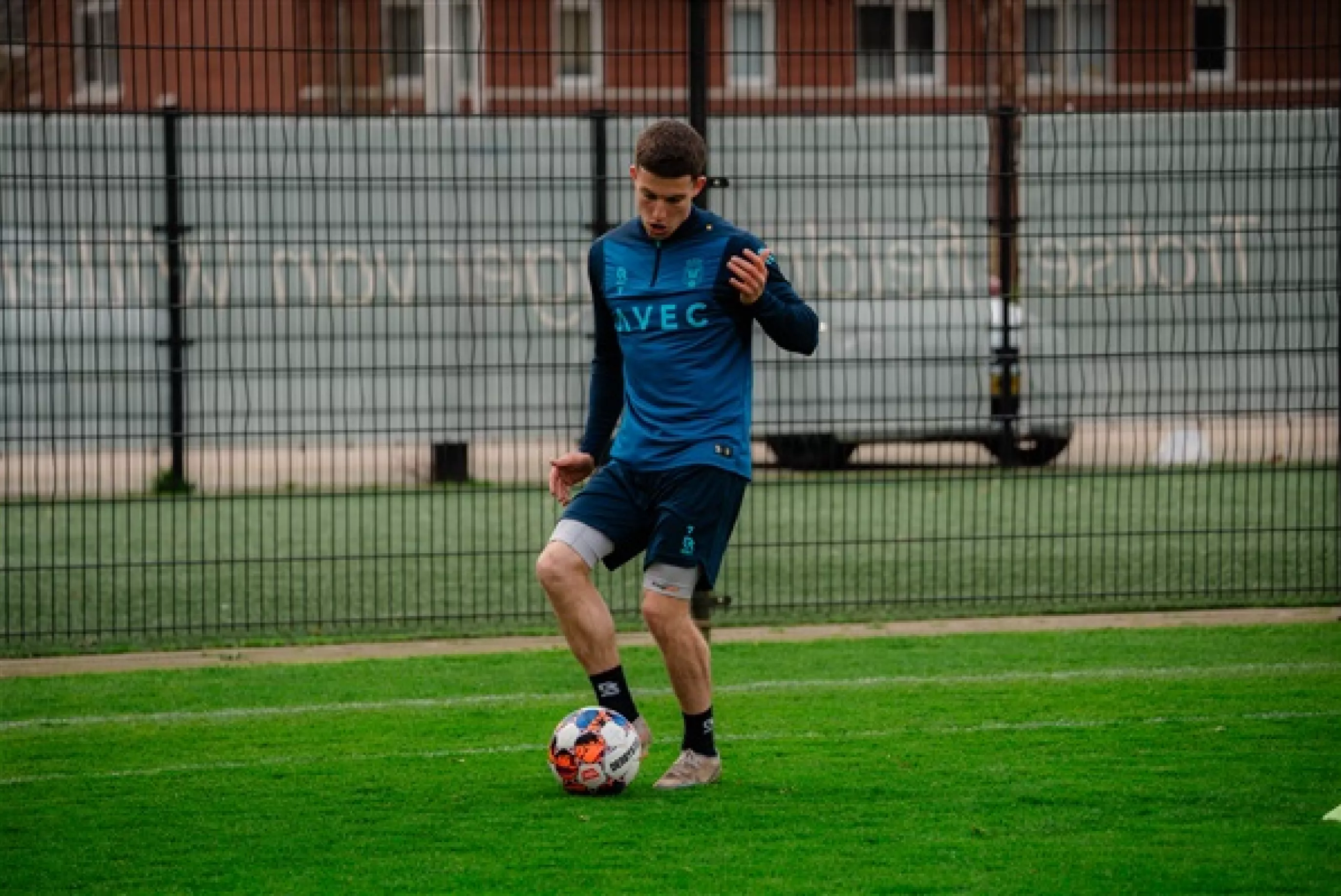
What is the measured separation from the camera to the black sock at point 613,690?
19.6 feet

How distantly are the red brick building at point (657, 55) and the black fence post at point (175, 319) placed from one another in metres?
0.31

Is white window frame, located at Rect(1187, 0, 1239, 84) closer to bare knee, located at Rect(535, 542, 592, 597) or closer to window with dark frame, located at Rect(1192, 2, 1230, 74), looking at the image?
window with dark frame, located at Rect(1192, 2, 1230, 74)

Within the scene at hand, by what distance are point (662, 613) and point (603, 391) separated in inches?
33.9

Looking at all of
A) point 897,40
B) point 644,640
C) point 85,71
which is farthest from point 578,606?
point 897,40

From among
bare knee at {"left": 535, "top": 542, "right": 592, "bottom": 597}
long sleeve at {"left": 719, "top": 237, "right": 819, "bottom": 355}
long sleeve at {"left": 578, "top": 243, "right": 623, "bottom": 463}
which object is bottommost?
bare knee at {"left": 535, "top": 542, "right": 592, "bottom": 597}

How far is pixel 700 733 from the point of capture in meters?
5.98

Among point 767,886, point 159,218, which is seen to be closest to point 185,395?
point 159,218

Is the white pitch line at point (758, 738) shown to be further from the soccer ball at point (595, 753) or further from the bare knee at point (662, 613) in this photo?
the bare knee at point (662, 613)

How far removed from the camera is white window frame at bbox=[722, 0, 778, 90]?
1009 cm

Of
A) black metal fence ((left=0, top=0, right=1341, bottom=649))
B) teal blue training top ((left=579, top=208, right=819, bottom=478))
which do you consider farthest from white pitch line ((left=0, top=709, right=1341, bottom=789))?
black metal fence ((left=0, top=0, right=1341, bottom=649))

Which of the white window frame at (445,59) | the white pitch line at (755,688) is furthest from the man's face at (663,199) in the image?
the white window frame at (445,59)

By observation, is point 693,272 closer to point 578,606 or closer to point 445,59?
point 578,606

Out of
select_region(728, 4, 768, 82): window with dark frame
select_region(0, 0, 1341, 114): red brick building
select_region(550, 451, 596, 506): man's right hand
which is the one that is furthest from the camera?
select_region(728, 4, 768, 82): window with dark frame

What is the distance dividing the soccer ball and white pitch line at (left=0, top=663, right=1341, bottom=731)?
5.44 feet
